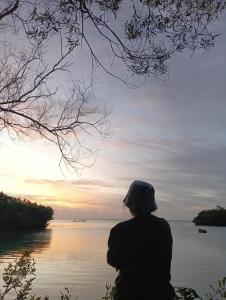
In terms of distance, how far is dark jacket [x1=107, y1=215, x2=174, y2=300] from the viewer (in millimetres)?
3676

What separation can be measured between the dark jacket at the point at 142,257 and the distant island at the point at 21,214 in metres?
117

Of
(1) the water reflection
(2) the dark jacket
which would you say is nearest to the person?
(2) the dark jacket

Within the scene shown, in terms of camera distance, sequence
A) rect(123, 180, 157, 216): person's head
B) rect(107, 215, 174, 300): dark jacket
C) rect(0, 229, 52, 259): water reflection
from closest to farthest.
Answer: rect(107, 215, 174, 300): dark jacket → rect(123, 180, 157, 216): person's head → rect(0, 229, 52, 259): water reflection

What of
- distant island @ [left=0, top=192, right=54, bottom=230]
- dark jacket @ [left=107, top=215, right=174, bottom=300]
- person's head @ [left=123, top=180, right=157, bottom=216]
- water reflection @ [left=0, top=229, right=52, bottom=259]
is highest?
distant island @ [left=0, top=192, right=54, bottom=230]

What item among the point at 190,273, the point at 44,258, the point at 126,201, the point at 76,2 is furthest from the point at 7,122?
the point at 44,258

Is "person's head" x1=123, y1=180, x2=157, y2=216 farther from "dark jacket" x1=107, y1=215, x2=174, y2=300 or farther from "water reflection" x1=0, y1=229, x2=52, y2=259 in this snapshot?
"water reflection" x1=0, y1=229, x2=52, y2=259

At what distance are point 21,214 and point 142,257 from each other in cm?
12415

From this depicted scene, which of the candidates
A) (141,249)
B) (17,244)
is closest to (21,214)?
(17,244)

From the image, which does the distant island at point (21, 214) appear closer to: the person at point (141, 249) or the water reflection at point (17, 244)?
the water reflection at point (17, 244)

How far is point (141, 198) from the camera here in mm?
3795

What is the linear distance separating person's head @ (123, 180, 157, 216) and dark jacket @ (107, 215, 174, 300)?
0.05 m

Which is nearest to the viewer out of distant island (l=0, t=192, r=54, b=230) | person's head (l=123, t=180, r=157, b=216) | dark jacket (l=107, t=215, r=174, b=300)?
dark jacket (l=107, t=215, r=174, b=300)

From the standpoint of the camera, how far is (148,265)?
12.3ft

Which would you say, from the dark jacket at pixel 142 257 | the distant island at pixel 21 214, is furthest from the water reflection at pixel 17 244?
the dark jacket at pixel 142 257
